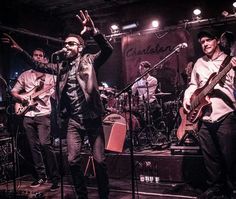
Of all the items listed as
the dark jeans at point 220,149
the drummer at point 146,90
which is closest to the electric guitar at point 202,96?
the dark jeans at point 220,149

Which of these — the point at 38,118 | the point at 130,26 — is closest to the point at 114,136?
the point at 38,118

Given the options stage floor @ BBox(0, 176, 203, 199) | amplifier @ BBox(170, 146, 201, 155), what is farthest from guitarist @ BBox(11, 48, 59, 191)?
amplifier @ BBox(170, 146, 201, 155)

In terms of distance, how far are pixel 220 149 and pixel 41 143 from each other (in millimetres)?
3723

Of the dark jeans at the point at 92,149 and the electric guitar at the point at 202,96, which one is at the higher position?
the electric guitar at the point at 202,96

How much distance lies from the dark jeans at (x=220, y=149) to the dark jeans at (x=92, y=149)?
1.59 metres

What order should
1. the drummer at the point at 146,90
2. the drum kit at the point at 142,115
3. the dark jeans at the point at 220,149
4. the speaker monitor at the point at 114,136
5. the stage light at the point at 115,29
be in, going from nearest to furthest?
1. the dark jeans at the point at 220,149
2. the speaker monitor at the point at 114,136
3. the drum kit at the point at 142,115
4. the drummer at the point at 146,90
5. the stage light at the point at 115,29

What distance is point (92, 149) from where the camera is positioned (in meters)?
4.67

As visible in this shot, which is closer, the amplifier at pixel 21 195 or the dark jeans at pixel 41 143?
the amplifier at pixel 21 195

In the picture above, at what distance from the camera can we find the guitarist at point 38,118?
685 cm

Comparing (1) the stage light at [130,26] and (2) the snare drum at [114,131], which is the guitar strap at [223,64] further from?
(1) the stage light at [130,26]

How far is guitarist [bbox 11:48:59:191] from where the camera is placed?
22.5 ft

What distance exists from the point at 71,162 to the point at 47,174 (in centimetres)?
304

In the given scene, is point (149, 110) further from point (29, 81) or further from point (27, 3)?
point (27, 3)

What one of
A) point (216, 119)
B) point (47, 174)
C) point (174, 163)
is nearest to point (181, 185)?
point (174, 163)
